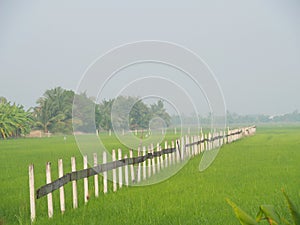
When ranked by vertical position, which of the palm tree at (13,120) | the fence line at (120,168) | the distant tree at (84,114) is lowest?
the fence line at (120,168)

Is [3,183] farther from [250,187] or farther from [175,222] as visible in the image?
[175,222]

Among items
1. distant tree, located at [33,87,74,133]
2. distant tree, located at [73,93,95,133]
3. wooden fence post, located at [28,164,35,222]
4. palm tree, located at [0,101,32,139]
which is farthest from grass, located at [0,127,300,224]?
distant tree, located at [33,87,74,133]

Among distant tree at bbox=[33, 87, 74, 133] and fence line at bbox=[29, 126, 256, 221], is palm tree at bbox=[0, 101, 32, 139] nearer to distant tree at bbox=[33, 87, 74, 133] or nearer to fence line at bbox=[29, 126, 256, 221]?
distant tree at bbox=[33, 87, 74, 133]

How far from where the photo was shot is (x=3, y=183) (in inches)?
476

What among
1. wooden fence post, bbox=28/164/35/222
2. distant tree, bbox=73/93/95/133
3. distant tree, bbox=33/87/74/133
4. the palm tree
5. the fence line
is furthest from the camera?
distant tree, bbox=33/87/74/133

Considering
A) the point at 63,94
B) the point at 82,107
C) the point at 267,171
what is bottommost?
the point at 267,171

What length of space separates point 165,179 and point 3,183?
155 inches

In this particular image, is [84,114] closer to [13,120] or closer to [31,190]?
[31,190]

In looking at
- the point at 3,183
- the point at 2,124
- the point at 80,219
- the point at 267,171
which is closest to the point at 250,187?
the point at 267,171

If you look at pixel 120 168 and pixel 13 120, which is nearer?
pixel 120 168

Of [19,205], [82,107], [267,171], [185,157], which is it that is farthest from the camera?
[185,157]

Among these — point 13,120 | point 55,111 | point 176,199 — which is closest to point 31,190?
point 176,199

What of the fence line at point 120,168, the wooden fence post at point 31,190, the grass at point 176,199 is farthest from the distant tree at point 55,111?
the wooden fence post at point 31,190

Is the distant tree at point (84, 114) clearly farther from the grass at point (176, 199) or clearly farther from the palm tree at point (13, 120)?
the palm tree at point (13, 120)
